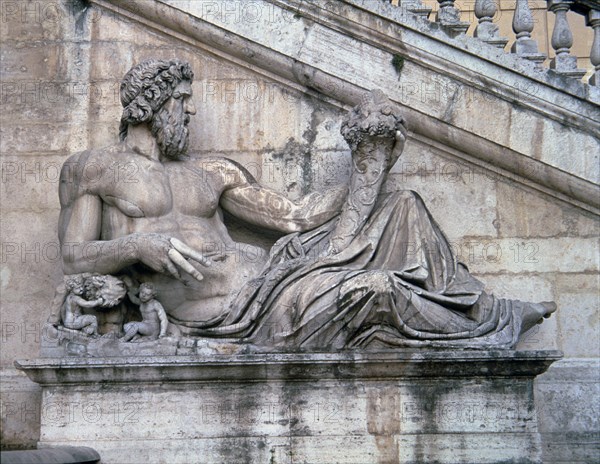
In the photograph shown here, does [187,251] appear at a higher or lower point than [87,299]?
higher

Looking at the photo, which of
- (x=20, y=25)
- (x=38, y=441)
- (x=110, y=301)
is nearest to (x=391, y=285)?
(x=110, y=301)

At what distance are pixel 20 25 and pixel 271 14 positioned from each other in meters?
2.14

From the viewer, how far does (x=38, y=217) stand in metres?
11.7

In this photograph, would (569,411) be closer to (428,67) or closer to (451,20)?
(428,67)

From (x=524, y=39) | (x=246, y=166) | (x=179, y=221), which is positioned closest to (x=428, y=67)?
(x=524, y=39)

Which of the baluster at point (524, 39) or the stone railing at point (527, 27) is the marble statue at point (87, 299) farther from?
the baluster at point (524, 39)

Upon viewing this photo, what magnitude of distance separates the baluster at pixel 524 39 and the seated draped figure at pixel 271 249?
47.2 inches

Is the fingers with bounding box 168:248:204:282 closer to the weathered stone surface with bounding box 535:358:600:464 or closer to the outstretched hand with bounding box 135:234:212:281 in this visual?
the outstretched hand with bounding box 135:234:212:281

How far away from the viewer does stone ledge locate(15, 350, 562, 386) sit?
1038cm

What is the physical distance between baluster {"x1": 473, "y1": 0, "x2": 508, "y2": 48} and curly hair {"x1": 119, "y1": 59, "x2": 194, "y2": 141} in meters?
2.49

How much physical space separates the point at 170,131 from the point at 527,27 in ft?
10.1

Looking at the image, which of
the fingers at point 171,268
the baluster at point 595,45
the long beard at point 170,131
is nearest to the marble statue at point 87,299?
the fingers at point 171,268

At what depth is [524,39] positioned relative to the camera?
11.8m

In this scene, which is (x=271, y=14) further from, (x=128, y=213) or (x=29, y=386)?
(x=29, y=386)
